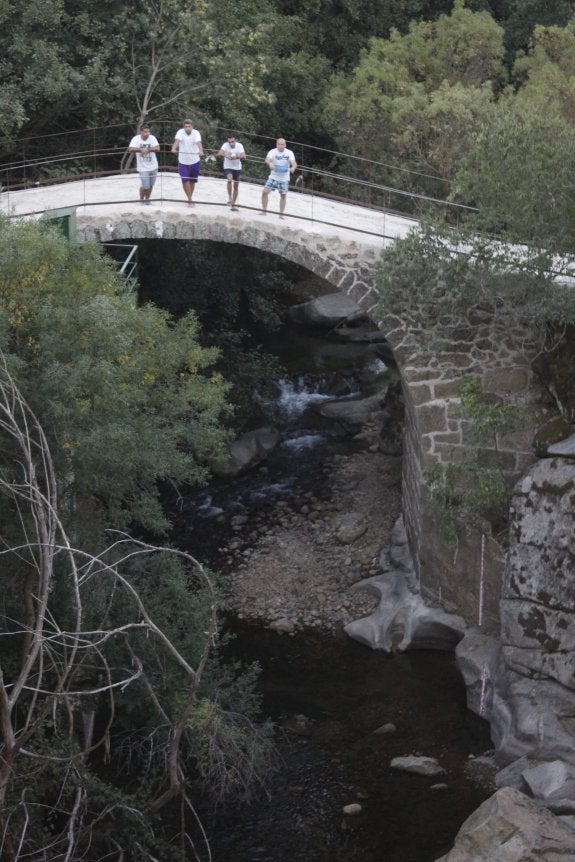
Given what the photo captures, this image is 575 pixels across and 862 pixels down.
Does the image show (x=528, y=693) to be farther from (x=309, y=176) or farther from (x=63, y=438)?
(x=309, y=176)

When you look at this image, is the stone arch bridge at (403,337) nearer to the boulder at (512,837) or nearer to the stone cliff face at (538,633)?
the stone cliff face at (538,633)

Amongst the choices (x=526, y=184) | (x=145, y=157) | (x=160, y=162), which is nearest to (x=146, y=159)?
(x=145, y=157)

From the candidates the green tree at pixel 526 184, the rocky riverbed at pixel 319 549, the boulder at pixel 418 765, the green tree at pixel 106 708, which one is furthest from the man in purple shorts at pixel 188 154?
the boulder at pixel 418 765

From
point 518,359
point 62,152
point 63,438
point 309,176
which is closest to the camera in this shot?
point 63,438

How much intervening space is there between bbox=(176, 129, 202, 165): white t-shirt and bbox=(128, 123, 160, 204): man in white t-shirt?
0.39m

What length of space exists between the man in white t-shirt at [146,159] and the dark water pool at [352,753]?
7.08m

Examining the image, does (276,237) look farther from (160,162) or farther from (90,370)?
(160,162)

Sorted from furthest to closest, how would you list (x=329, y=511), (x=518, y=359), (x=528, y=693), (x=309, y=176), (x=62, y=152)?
(x=309, y=176) → (x=62, y=152) → (x=329, y=511) → (x=518, y=359) → (x=528, y=693)

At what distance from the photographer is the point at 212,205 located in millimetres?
19734

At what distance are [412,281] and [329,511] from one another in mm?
6635

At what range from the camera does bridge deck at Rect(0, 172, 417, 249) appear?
63.4ft

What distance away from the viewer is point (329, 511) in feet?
75.6

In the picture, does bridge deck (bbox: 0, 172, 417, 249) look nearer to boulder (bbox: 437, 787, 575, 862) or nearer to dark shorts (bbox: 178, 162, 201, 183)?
dark shorts (bbox: 178, 162, 201, 183)

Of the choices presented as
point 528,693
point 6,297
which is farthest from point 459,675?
point 6,297
